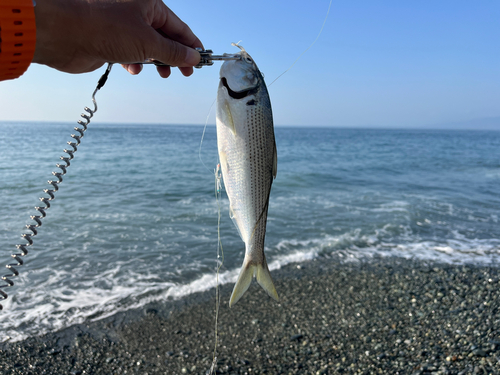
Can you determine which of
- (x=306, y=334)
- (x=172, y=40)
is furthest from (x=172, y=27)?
(x=306, y=334)

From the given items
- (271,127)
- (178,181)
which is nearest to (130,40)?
(271,127)

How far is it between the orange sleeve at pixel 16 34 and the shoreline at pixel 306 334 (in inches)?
173

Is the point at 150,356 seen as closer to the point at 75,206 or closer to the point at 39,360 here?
the point at 39,360

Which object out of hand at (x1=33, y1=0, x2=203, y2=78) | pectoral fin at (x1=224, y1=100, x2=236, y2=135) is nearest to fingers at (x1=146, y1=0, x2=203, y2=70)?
hand at (x1=33, y1=0, x2=203, y2=78)

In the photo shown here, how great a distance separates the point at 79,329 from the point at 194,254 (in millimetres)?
3558

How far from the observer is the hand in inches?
69.9

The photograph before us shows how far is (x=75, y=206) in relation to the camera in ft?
43.9

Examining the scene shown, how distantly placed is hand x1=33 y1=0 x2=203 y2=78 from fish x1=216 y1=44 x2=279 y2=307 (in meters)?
0.37

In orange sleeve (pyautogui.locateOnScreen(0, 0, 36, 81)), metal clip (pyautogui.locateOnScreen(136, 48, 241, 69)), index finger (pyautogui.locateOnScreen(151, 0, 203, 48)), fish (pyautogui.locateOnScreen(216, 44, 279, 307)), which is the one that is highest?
index finger (pyautogui.locateOnScreen(151, 0, 203, 48))

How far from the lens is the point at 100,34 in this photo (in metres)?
1.97

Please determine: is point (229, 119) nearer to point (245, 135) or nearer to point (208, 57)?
point (245, 135)

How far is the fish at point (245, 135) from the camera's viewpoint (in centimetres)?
250

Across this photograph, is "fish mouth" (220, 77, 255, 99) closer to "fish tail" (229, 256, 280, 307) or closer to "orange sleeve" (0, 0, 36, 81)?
"orange sleeve" (0, 0, 36, 81)

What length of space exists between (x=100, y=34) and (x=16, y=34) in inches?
19.4
